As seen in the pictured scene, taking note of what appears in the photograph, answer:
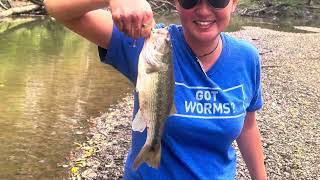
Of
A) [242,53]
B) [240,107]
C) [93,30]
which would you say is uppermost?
[93,30]

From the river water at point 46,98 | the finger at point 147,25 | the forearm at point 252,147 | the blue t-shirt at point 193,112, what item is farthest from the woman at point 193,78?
the river water at point 46,98

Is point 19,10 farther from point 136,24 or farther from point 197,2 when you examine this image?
point 136,24

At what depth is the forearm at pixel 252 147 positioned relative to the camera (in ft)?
10.2

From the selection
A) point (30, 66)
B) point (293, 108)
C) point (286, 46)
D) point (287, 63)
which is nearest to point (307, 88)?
point (293, 108)

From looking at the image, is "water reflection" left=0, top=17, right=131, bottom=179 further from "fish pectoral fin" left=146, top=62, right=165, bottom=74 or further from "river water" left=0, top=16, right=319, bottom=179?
"fish pectoral fin" left=146, top=62, right=165, bottom=74

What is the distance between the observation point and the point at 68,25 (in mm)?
2525

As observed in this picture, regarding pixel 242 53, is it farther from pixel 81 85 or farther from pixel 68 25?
pixel 81 85

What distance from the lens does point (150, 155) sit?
95.0 inches

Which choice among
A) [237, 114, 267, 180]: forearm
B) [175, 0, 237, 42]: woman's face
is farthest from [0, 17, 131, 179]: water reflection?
[175, 0, 237, 42]: woman's face

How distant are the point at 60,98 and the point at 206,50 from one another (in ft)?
33.9

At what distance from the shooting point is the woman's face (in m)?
2.52

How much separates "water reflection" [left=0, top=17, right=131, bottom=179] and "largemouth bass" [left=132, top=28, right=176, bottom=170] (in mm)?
5603

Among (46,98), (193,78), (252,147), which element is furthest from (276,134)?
(193,78)

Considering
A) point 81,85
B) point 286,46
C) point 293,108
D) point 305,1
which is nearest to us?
point 293,108
